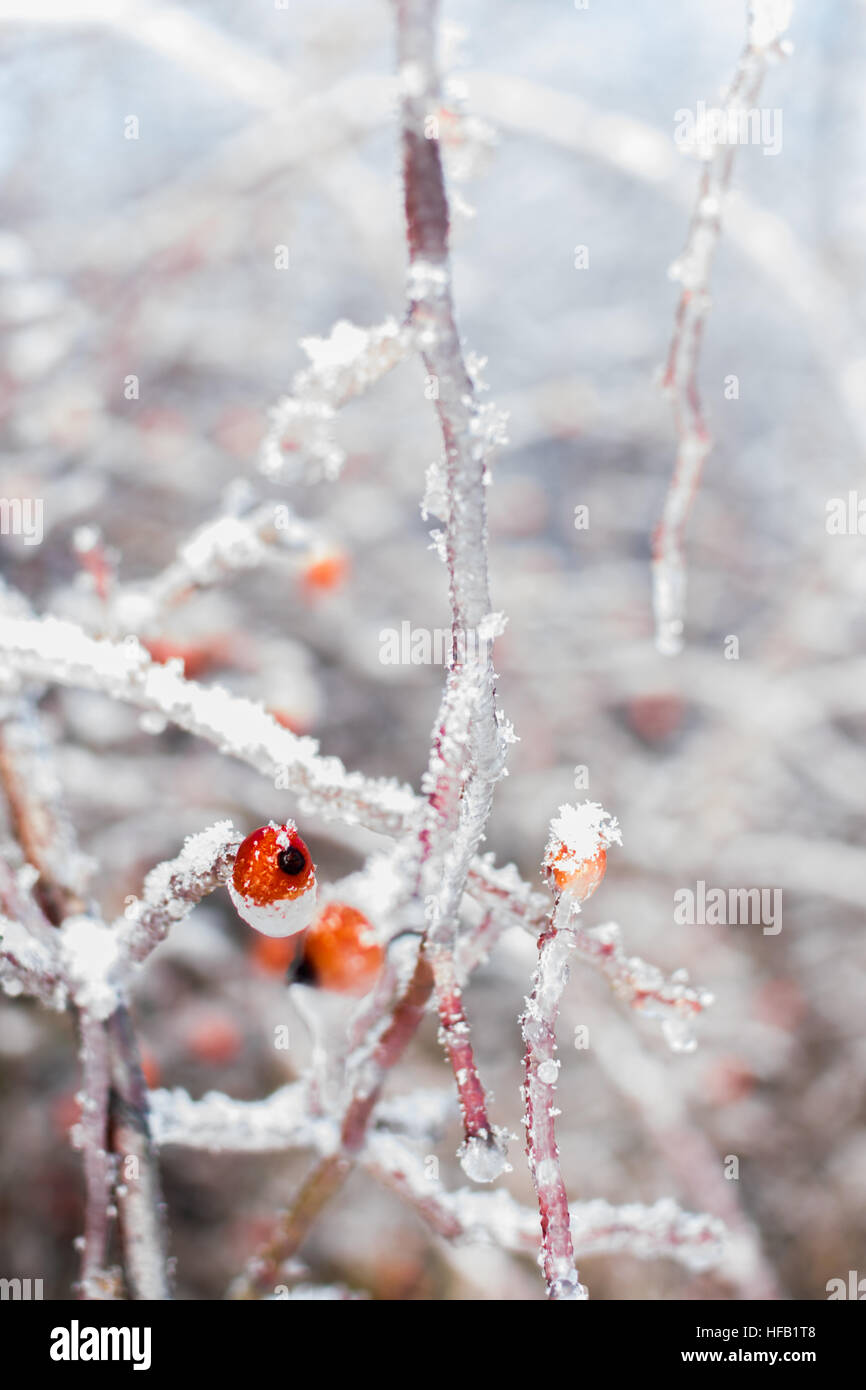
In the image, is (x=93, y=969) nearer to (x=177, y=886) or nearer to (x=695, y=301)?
(x=177, y=886)

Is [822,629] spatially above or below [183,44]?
below

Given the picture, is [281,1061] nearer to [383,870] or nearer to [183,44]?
[383,870]

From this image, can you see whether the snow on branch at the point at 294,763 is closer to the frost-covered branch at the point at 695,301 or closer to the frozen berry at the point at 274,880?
the frozen berry at the point at 274,880

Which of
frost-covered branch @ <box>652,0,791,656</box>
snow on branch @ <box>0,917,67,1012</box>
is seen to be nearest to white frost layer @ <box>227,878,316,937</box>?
snow on branch @ <box>0,917,67,1012</box>

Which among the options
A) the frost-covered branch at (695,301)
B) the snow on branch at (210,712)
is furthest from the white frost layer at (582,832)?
the frost-covered branch at (695,301)

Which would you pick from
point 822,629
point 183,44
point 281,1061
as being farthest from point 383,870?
point 822,629
